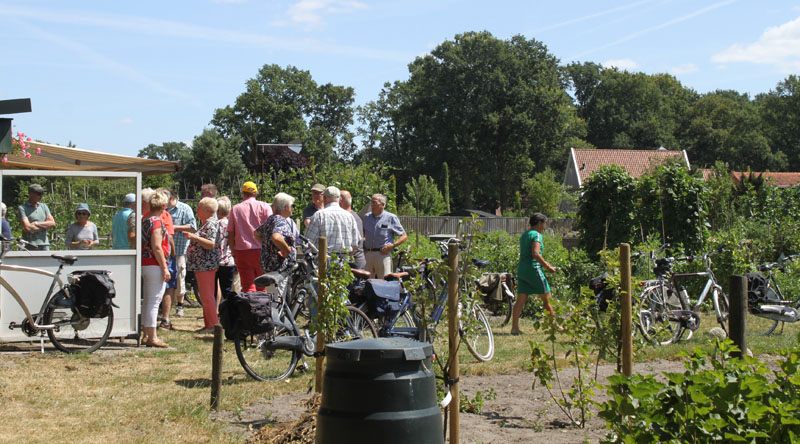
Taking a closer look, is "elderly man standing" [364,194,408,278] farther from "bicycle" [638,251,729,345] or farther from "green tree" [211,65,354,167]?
"green tree" [211,65,354,167]

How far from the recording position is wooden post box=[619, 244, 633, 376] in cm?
487

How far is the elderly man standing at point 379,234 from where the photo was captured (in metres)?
9.20

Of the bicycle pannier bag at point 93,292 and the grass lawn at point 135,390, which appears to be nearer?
the grass lawn at point 135,390

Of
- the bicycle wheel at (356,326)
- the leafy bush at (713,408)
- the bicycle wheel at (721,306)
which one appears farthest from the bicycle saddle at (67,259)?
the bicycle wheel at (721,306)

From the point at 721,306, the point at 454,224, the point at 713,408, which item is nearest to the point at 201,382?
the point at 713,408

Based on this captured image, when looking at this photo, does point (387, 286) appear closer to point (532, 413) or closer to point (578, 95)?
point (532, 413)

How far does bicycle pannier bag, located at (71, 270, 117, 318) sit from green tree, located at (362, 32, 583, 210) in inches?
1937

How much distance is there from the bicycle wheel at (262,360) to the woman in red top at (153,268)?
1.45 meters

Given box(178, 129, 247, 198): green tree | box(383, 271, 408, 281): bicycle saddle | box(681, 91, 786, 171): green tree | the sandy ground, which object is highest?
box(681, 91, 786, 171): green tree

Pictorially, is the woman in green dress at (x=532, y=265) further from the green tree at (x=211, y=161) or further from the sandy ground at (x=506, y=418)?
the green tree at (x=211, y=161)

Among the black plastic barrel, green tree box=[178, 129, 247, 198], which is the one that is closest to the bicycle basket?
the black plastic barrel

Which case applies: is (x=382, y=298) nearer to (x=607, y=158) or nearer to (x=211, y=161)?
(x=211, y=161)

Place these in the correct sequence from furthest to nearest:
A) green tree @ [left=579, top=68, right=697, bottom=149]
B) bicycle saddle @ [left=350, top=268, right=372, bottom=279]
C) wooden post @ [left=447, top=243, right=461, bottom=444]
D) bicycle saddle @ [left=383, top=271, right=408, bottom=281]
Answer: green tree @ [left=579, top=68, right=697, bottom=149], bicycle saddle @ [left=383, top=271, right=408, bottom=281], bicycle saddle @ [left=350, top=268, right=372, bottom=279], wooden post @ [left=447, top=243, right=461, bottom=444]

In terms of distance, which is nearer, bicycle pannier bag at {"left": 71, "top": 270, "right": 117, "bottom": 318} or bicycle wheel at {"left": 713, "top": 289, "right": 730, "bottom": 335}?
bicycle pannier bag at {"left": 71, "top": 270, "right": 117, "bottom": 318}
